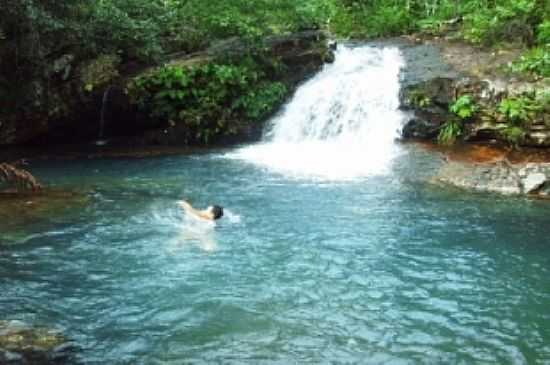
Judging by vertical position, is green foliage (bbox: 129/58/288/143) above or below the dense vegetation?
below

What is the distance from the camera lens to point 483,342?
7.23 metres

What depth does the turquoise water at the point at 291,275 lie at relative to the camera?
717 cm

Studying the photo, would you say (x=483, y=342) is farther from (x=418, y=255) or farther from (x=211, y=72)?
(x=211, y=72)

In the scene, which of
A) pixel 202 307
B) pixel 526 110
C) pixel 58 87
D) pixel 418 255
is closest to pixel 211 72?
pixel 58 87

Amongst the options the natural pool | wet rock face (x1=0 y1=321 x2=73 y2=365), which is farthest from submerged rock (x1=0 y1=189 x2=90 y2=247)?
wet rock face (x1=0 y1=321 x2=73 y2=365)

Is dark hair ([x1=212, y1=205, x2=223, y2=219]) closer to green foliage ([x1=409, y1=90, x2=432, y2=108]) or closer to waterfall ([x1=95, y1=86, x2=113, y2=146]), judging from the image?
green foliage ([x1=409, y1=90, x2=432, y2=108])

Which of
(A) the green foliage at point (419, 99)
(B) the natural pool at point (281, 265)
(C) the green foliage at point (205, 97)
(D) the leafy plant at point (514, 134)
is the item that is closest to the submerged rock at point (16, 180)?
(B) the natural pool at point (281, 265)

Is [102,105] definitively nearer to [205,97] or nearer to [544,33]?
[205,97]

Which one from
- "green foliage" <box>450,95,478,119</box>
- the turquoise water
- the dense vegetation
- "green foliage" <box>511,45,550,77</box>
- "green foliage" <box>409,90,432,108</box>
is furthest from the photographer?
"green foliage" <box>409,90,432,108</box>

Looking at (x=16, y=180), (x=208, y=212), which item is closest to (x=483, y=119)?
(x=208, y=212)

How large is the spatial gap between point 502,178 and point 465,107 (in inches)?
122

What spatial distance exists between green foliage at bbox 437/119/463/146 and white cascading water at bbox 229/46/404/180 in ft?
3.87

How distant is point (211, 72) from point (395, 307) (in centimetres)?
1207

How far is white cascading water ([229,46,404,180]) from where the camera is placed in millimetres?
16594
